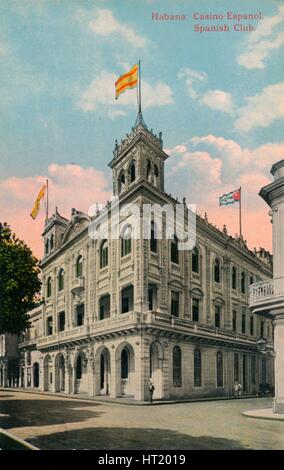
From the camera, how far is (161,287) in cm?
3425

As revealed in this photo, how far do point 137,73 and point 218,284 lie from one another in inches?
1071

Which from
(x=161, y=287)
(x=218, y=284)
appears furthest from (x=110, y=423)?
(x=218, y=284)

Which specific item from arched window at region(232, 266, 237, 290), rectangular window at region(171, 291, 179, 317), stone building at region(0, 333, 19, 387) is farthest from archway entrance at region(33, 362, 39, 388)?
rectangular window at region(171, 291, 179, 317)

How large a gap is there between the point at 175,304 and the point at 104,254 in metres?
6.20

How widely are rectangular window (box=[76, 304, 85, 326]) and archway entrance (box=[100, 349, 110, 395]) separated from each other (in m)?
4.73

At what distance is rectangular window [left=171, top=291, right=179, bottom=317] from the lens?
117 ft

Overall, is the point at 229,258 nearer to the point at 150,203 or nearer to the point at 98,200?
the point at 150,203

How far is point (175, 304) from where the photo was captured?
36.0 m

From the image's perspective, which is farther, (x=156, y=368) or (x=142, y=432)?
(x=156, y=368)

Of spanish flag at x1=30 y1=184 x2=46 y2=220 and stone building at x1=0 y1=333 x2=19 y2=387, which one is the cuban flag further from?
stone building at x1=0 y1=333 x2=19 y2=387

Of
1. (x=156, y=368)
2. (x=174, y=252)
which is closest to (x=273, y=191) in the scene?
(x=174, y=252)

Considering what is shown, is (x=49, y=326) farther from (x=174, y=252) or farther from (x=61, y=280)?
(x=174, y=252)

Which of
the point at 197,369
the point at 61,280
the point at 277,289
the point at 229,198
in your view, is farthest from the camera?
the point at 61,280

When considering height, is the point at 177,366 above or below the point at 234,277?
below
